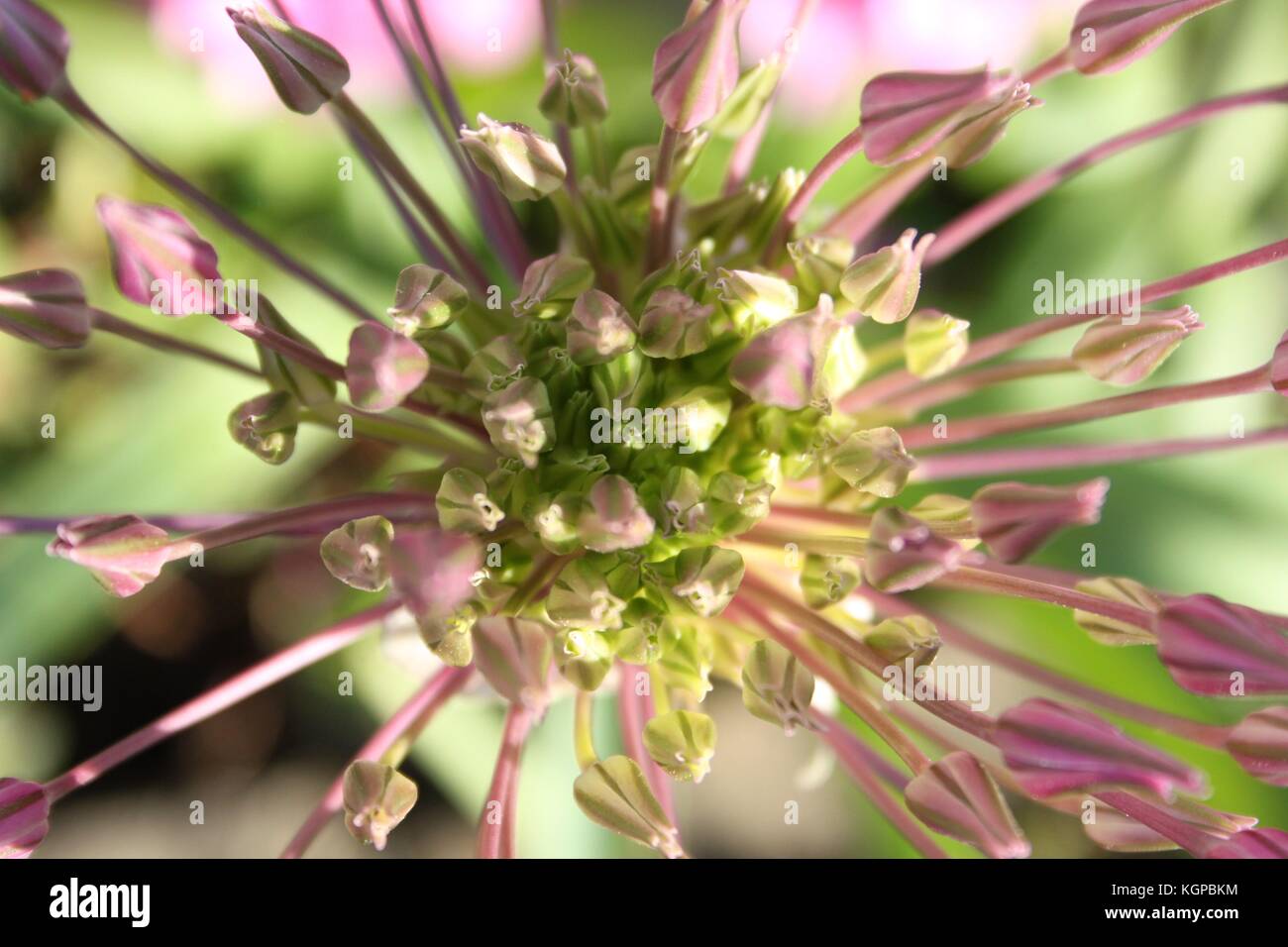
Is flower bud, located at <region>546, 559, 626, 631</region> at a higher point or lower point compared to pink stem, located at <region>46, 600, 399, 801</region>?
higher

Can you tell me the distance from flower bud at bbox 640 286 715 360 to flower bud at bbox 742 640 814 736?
0.79ft

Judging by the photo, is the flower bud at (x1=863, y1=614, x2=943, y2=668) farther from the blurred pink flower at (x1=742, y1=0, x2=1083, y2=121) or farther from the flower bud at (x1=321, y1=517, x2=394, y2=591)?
the blurred pink flower at (x1=742, y1=0, x2=1083, y2=121)

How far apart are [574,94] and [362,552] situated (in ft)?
1.40

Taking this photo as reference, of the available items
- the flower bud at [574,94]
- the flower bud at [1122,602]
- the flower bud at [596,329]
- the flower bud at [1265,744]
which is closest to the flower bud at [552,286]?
the flower bud at [596,329]

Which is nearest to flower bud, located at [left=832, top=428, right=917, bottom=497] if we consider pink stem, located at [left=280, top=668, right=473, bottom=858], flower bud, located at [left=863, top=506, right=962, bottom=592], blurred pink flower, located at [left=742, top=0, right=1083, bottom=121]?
flower bud, located at [left=863, top=506, right=962, bottom=592]

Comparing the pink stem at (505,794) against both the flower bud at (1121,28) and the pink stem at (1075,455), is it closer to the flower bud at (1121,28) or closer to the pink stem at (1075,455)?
the pink stem at (1075,455)

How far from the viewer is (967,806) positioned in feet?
2.35

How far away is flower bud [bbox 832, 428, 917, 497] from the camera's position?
2.56 ft

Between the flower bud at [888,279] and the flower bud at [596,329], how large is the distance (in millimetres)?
176

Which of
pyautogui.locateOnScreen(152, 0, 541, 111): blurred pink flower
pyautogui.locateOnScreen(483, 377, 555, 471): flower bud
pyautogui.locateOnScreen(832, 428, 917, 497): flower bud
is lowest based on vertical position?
pyautogui.locateOnScreen(832, 428, 917, 497): flower bud

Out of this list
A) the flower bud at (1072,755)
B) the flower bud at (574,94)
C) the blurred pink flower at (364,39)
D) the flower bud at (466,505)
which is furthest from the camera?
the blurred pink flower at (364,39)

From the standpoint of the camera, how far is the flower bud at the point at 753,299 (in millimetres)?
789

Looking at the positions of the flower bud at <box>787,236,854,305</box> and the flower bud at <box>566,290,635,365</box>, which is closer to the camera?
the flower bud at <box>566,290,635,365</box>
